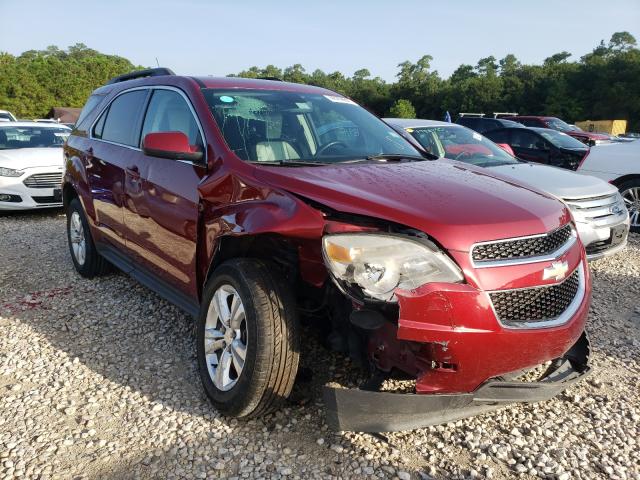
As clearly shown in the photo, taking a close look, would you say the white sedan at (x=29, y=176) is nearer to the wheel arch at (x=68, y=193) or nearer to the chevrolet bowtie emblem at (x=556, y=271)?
the wheel arch at (x=68, y=193)

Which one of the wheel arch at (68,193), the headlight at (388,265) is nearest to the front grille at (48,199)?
the wheel arch at (68,193)

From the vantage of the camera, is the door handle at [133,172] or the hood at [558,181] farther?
the hood at [558,181]

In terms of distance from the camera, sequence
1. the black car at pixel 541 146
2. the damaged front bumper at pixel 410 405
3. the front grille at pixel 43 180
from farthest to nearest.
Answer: the black car at pixel 541 146
the front grille at pixel 43 180
the damaged front bumper at pixel 410 405

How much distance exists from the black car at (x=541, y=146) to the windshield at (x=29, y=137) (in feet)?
29.6

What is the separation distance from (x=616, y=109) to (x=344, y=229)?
180ft

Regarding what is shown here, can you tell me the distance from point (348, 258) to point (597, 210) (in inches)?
160

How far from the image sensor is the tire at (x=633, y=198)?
7.30 metres

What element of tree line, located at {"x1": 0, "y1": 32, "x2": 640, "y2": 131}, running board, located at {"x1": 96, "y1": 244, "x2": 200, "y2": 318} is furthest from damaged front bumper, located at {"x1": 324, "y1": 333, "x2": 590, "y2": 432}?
tree line, located at {"x1": 0, "y1": 32, "x2": 640, "y2": 131}

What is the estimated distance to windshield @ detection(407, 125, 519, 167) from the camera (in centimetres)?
632

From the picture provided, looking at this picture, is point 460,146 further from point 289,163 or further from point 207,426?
point 207,426

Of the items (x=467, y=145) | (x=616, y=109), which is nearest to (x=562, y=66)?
(x=616, y=109)

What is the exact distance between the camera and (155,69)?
14.4ft

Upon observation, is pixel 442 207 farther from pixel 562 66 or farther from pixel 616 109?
pixel 562 66

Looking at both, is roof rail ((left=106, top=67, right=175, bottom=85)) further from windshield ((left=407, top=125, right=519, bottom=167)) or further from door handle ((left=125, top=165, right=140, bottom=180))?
windshield ((left=407, top=125, right=519, bottom=167))
